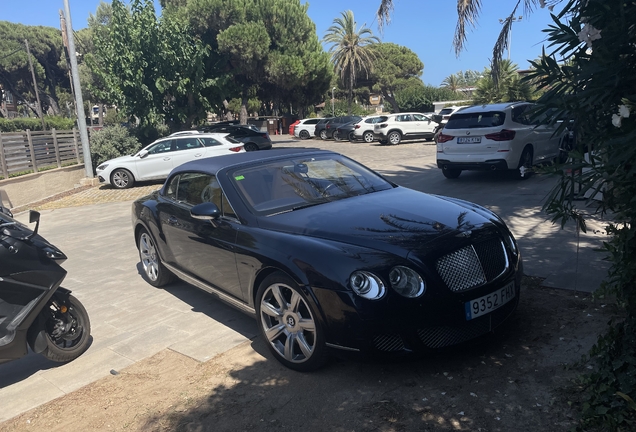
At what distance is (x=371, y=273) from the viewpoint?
144 inches

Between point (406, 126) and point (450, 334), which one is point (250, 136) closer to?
point (406, 126)

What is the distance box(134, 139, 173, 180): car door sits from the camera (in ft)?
57.5

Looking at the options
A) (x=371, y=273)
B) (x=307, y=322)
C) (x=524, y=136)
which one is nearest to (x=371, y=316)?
(x=371, y=273)

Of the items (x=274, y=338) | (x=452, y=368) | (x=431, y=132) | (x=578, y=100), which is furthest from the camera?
(x=431, y=132)

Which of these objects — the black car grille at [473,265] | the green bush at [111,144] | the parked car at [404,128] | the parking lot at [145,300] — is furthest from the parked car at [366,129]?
the black car grille at [473,265]

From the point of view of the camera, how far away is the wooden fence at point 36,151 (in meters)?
15.9

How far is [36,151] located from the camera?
1748 centimetres

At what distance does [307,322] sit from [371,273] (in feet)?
2.07

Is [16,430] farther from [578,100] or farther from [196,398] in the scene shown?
[578,100]

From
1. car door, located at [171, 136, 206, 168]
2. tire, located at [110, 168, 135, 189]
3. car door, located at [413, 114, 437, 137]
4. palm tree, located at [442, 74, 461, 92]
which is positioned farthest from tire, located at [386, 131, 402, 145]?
palm tree, located at [442, 74, 461, 92]

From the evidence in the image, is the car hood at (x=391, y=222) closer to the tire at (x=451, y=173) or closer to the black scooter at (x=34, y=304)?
the black scooter at (x=34, y=304)

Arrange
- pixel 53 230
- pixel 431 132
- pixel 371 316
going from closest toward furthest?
pixel 371 316 → pixel 53 230 → pixel 431 132

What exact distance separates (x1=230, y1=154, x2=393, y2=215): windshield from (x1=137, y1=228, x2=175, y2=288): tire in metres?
1.91

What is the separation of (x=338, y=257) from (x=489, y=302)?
1.14 m
